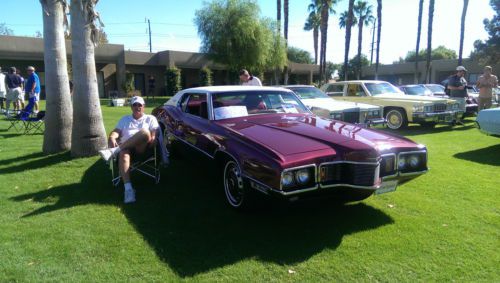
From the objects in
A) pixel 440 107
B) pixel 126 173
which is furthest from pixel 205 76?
pixel 126 173

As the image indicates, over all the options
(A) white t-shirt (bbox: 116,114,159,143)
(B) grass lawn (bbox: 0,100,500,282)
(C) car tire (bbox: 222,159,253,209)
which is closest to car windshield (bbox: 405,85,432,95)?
(B) grass lawn (bbox: 0,100,500,282)

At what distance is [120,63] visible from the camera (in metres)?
29.3

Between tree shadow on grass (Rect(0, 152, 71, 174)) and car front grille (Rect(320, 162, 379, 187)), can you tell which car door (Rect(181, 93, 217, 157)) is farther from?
tree shadow on grass (Rect(0, 152, 71, 174))

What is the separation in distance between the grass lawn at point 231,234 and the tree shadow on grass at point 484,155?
117cm

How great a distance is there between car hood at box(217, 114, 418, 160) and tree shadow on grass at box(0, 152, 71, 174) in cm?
366

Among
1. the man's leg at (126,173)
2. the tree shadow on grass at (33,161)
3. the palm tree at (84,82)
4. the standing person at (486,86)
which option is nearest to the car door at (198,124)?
the man's leg at (126,173)

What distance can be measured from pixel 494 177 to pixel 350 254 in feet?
12.2

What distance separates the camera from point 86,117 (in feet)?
22.2

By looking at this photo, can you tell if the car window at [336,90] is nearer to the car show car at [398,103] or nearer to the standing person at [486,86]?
the car show car at [398,103]

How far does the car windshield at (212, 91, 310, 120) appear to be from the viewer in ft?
17.2

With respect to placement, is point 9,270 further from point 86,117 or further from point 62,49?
point 62,49

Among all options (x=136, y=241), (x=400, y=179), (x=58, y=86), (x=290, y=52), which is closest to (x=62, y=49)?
(x=58, y=86)

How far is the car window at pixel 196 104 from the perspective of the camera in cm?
549

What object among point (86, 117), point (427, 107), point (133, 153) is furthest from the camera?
point (427, 107)
